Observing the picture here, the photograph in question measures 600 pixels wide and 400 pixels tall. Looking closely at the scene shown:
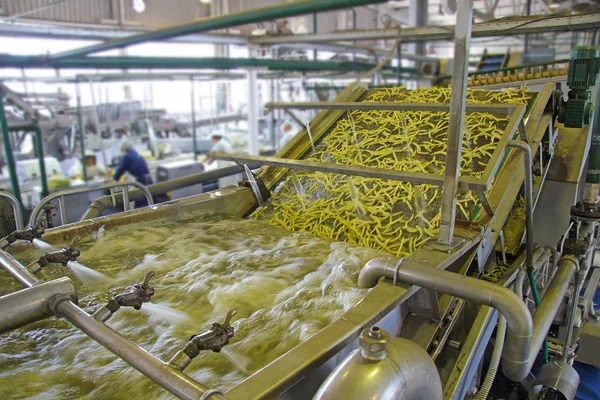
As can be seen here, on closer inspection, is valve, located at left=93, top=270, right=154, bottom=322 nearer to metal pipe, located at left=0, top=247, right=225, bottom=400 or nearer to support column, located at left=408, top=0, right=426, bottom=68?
metal pipe, located at left=0, top=247, right=225, bottom=400

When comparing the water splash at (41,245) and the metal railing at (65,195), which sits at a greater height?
the metal railing at (65,195)

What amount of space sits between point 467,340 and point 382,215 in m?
1.03

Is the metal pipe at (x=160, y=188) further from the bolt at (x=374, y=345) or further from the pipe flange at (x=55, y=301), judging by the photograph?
the bolt at (x=374, y=345)

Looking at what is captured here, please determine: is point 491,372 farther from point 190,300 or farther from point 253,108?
point 253,108

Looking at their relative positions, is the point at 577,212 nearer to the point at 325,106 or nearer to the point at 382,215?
the point at 382,215

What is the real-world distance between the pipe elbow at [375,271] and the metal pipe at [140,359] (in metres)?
0.87

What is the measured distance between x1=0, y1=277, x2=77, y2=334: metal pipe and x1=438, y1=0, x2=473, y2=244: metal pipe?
1.51m

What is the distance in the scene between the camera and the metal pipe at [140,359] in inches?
43.8

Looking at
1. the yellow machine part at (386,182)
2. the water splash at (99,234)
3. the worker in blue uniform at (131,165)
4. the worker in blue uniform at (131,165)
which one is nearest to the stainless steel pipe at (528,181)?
the yellow machine part at (386,182)

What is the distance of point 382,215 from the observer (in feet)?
9.47

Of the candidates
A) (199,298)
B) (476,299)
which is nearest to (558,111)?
(476,299)

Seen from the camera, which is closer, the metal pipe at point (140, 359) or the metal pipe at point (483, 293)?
the metal pipe at point (140, 359)

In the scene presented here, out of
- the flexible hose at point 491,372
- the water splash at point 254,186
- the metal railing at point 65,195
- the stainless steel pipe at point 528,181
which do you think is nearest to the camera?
the flexible hose at point 491,372

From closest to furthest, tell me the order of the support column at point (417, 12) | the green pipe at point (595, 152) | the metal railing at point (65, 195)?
the metal railing at point (65, 195) < the green pipe at point (595, 152) < the support column at point (417, 12)
